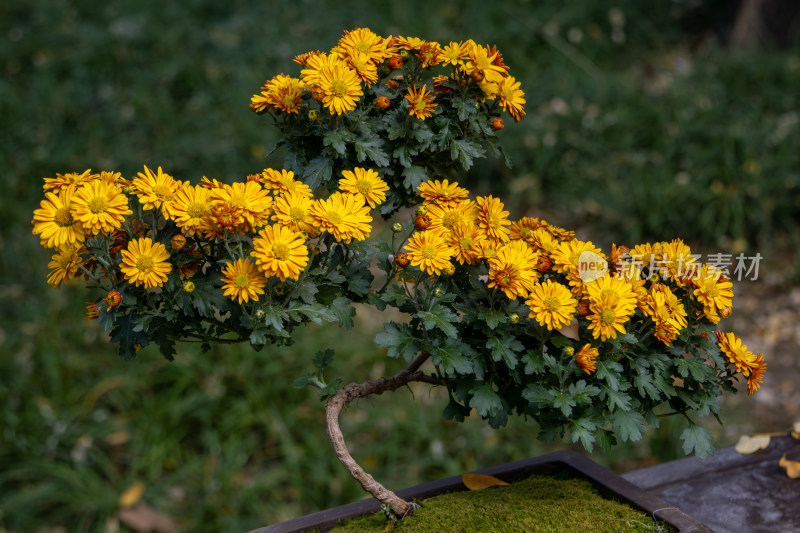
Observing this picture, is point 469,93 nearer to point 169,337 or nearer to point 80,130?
point 169,337

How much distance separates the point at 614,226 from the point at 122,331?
3.09m

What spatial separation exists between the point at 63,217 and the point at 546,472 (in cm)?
107

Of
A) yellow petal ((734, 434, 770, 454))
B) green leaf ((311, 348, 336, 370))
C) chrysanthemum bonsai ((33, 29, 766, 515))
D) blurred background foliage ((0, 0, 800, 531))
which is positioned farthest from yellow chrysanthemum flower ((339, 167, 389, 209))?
blurred background foliage ((0, 0, 800, 531))

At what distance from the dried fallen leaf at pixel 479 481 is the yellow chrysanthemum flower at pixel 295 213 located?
2.20ft

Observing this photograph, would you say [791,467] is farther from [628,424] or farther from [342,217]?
[342,217]

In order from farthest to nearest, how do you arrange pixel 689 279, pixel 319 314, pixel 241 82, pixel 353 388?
pixel 241 82 < pixel 353 388 < pixel 689 279 < pixel 319 314

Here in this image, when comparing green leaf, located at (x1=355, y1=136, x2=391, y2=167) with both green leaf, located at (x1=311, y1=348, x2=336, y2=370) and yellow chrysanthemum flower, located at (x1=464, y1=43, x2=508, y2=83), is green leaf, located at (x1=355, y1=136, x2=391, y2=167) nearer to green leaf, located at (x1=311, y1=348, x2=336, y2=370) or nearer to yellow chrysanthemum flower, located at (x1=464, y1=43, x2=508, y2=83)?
yellow chrysanthemum flower, located at (x1=464, y1=43, x2=508, y2=83)

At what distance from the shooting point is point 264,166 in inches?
157

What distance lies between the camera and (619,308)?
1147 mm

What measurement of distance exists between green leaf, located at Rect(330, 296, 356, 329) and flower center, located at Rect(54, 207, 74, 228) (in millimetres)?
405

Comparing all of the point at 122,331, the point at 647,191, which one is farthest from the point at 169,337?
the point at 647,191

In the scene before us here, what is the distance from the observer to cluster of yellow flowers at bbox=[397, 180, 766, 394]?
1136 mm

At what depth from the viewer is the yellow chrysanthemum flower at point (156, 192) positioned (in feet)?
3.57

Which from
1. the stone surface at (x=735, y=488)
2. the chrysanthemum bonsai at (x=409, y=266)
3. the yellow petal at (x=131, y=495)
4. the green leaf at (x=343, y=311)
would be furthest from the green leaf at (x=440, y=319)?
the yellow petal at (x=131, y=495)
